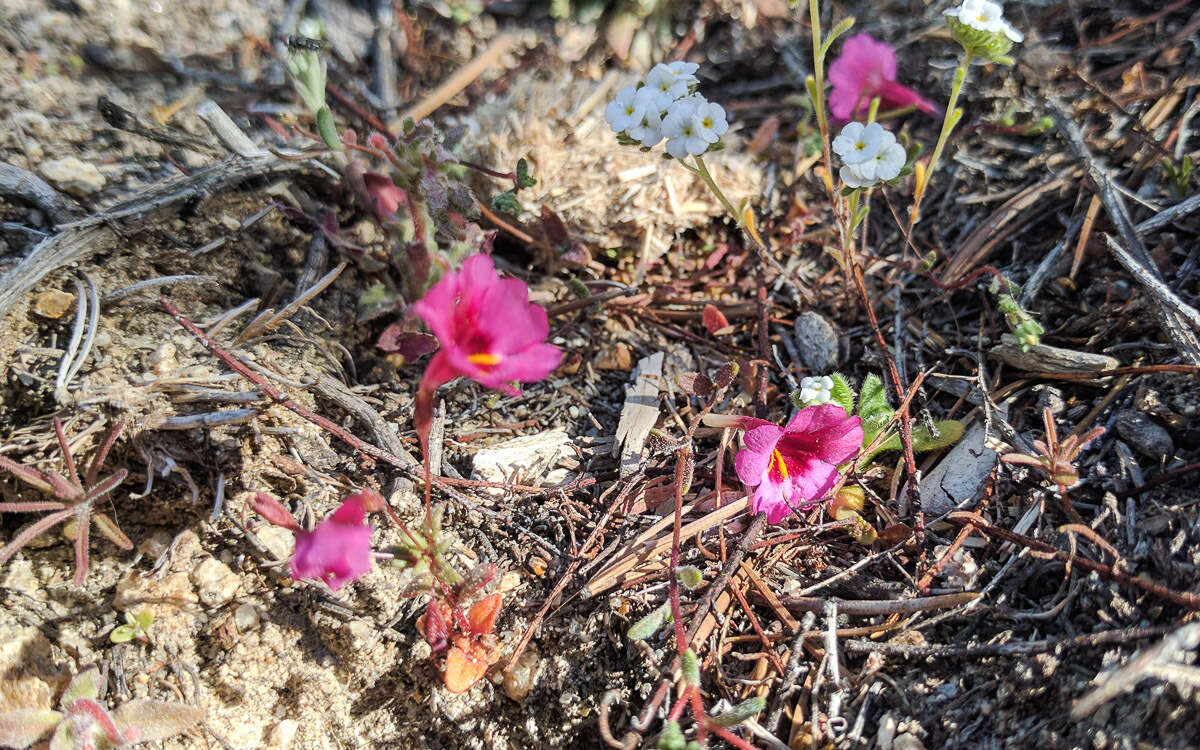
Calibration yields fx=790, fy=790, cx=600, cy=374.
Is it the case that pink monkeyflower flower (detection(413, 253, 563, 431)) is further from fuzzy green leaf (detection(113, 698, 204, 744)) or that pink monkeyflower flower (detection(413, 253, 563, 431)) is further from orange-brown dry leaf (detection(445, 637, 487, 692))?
fuzzy green leaf (detection(113, 698, 204, 744))

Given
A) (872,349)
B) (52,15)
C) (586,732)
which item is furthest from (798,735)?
(52,15)

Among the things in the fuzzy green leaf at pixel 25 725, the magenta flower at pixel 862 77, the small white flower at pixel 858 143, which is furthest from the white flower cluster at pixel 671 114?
the fuzzy green leaf at pixel 25 725

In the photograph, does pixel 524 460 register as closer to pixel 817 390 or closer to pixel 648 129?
pixel 817 390

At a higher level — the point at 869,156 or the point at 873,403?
the point at 869,156

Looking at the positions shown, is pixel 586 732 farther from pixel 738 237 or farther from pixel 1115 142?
pixel 1115 142

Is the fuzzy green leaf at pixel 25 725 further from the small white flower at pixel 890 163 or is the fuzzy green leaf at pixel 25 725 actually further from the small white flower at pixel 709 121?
the small white flower at pixel 890 163

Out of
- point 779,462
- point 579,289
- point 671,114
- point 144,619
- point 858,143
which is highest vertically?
point 671,114

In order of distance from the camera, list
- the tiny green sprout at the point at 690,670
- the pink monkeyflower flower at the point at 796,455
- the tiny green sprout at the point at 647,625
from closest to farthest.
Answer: the tiny green sprout at the point at 690,670 → the tiny green sprout at the point at 647,625 → the pink monkeyflower flower at the point at 796,455

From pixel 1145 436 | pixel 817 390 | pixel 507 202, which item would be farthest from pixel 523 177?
pixel 1145 436
